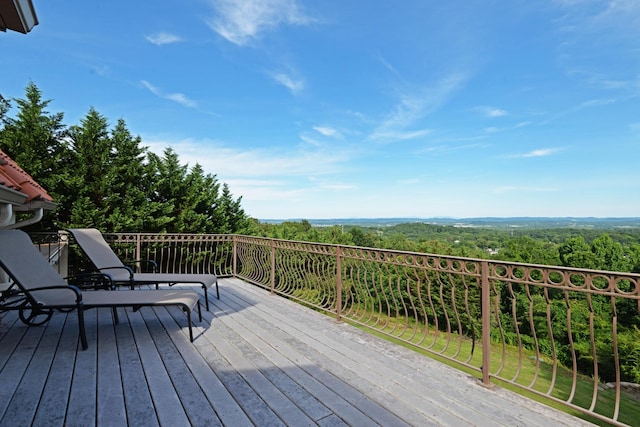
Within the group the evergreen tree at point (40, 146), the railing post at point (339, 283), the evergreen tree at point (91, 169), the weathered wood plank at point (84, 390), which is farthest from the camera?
the evergreen tree at point (91, 169)

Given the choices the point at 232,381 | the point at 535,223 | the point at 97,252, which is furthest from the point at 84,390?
the point at 535,223

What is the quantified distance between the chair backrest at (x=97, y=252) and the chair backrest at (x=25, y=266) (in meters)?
0.90

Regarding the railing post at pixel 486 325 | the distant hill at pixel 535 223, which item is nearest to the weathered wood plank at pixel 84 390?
the railing post at pixel 486 325

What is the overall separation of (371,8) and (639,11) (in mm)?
7870

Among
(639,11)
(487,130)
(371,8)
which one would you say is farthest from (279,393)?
(487,130)

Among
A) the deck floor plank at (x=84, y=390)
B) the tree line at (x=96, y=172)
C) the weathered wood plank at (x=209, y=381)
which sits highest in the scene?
the tree line at (x=96, y=172)

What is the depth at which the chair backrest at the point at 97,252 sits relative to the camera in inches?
180

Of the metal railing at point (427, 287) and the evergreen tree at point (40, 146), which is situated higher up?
the evergreen tree at point (40, 146)

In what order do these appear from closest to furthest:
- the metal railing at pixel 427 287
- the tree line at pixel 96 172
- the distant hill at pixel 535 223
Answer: the metal railing at pixel 427 287
the tree line at pixel 96 172
the distant hill at pixel 535 223

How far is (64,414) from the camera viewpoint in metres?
1.88

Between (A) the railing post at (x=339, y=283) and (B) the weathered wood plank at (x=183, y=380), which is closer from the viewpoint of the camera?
(B) the weathered wood plank at (x=183, y=380)

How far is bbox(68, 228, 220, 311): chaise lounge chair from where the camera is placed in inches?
169

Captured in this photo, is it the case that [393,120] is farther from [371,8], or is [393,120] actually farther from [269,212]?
[269,212]

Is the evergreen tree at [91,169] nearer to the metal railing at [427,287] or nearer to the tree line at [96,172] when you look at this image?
the tree line at [96,172]
